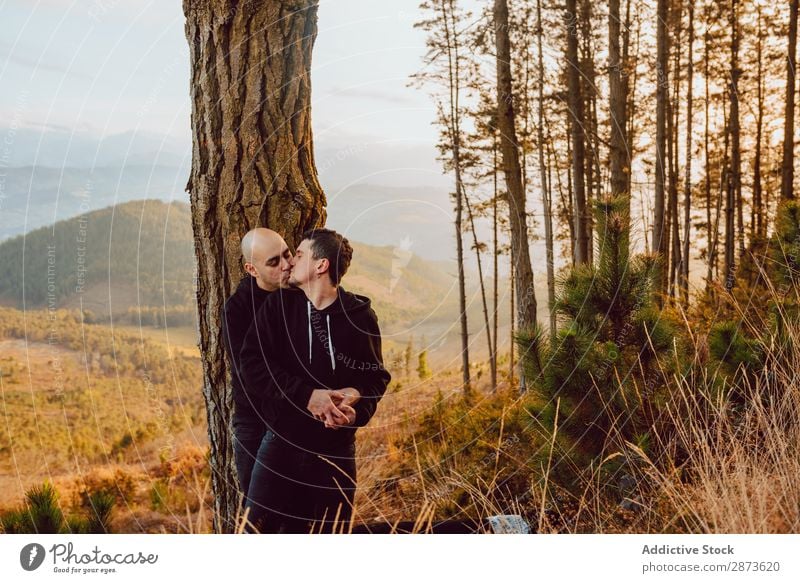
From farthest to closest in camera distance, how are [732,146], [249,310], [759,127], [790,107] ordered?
[759,127], [732,146], [790,107], [249,310]

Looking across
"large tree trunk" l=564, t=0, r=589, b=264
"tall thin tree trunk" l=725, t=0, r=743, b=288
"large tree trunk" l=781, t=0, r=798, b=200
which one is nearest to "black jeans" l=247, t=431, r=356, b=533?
"large tree trunk" l=564, t=0, r=589, b=264

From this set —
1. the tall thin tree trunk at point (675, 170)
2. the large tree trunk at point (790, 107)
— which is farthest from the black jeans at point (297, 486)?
the tall thin tree trunk at point (675, 170)

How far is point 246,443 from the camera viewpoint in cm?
227

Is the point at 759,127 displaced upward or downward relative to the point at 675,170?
upward

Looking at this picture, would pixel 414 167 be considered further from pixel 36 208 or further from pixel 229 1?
pixel 36 208

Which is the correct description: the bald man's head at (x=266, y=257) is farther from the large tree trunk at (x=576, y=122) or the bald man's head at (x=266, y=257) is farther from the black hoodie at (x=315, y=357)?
the large tree trunk at (x=576, y=122)

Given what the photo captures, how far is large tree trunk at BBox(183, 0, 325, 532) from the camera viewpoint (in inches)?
89.1

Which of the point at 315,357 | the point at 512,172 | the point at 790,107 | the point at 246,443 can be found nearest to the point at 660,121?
the point at 790,107

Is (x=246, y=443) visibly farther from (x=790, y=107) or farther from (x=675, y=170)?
(x=675, y=170)

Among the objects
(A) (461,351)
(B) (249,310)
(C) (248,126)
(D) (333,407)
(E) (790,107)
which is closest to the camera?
(D) (333,407)

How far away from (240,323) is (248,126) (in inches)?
28.9

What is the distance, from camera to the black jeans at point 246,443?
2.22m
